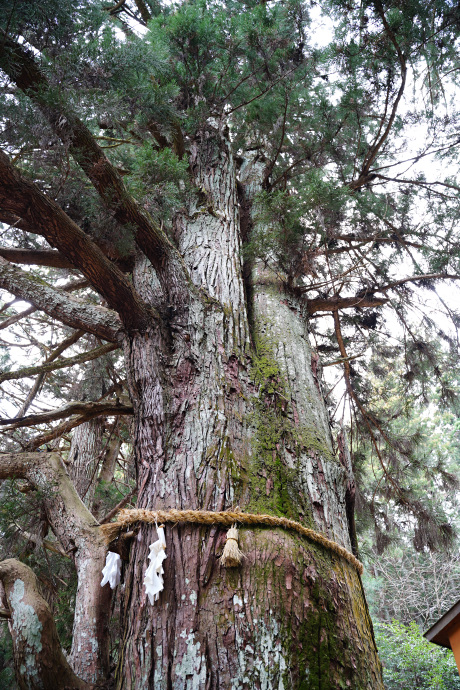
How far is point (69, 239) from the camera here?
73.9 inches

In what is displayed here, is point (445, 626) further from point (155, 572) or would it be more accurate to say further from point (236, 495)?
point (155, 572)

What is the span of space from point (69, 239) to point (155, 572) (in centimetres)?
140

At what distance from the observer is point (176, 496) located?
166cm

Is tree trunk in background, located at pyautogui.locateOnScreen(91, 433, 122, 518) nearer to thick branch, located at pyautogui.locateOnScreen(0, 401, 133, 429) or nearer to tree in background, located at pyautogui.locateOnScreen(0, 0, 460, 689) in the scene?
tree in background, located at pyautogui.locateOnScreen(0, 0, 460, 689)

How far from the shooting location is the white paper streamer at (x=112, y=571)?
69.6 inches

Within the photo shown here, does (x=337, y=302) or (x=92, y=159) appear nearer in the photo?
(x=92, y=159)

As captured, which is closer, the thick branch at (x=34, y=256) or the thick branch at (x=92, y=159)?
the thick branch at (x=92, y=159)

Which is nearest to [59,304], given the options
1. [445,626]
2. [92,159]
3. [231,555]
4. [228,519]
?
[92,159]

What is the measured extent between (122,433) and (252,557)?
339 centimetres

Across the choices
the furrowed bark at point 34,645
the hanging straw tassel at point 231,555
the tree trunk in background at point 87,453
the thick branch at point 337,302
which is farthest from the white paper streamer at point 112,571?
the tree trunk in background at point 87,453

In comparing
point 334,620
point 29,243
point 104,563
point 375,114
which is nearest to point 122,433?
point 29,243

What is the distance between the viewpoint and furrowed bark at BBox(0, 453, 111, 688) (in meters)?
1.67

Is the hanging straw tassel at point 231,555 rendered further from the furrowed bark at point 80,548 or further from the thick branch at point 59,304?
the thick branch at point 59,304

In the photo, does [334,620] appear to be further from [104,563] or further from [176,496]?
[104,563]
